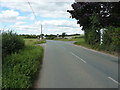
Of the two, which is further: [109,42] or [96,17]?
[96,17]

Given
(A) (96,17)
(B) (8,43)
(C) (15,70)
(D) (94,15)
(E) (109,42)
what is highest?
(D) (94,15)

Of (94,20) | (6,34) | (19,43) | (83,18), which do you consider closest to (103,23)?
(94,20)

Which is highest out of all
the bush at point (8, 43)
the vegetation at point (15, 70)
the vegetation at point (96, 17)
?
the vegetation at point (96, 17)

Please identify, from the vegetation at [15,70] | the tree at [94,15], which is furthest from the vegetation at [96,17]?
the vegetation at [15,70]

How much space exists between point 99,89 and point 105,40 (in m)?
20.5

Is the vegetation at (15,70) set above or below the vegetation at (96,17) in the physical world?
below

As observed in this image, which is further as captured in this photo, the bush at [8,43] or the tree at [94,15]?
the tree at [94,15]

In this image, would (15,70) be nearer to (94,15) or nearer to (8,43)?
(8,43)

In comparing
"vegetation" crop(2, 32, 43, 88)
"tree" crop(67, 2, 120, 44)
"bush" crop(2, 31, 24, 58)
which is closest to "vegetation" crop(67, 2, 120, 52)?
"tree" crop(67, 2, 120, 44)

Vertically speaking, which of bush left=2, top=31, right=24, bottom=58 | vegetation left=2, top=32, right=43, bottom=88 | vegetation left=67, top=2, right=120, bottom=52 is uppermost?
vegetation left=67, top=2, right=120, bottom=52

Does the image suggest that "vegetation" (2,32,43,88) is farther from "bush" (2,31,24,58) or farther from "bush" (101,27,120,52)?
"bush" (101,27,120,52)

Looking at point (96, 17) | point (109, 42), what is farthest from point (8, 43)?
point (96, 17)

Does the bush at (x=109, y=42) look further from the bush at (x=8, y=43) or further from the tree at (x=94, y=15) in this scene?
the bush at (x=8, y=43)

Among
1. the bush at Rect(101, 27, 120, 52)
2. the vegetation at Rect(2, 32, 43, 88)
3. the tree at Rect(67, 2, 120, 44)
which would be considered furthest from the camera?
the tree at Rect(67, 2, 120, 44)
